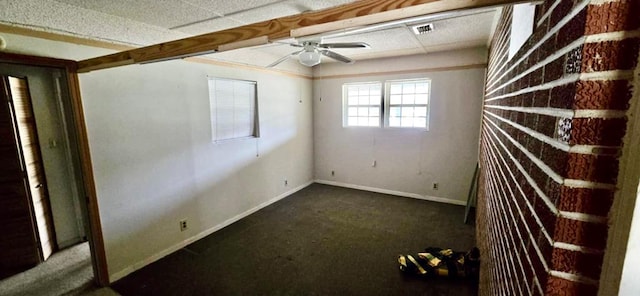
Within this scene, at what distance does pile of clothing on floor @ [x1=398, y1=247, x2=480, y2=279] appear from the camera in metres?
2.43

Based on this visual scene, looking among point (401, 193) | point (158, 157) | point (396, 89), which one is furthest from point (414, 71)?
point (158, 157)

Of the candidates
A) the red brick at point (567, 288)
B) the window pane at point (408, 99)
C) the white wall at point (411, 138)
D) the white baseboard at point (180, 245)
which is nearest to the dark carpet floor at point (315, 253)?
the white baseboard at point (180, 245)

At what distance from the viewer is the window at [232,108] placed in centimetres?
341

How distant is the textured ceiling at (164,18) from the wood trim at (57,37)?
34mm

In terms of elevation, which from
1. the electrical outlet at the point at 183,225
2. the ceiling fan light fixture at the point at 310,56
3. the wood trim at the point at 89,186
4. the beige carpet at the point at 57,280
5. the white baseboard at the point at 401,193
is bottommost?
the beige carpet at the point at 57,280

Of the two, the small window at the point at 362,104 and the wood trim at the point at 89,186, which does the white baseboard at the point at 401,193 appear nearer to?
the small window at the point at 362,104

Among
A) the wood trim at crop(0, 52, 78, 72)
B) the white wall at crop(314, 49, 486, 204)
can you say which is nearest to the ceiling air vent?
the white wall at crop(314, 49, 486, 204)

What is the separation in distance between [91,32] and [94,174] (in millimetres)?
1238

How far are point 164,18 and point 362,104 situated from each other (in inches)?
136

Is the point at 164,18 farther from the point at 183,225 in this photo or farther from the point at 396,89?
the point at 396,89

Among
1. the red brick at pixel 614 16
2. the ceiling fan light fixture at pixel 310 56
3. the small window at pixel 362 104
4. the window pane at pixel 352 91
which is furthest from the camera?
the window pane at pixel 352 91

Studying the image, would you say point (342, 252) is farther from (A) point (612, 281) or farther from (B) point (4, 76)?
(B) point (4, 76)

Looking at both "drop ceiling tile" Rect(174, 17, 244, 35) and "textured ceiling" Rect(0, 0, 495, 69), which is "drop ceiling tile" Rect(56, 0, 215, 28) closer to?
"textured ceiling" Rect(0, 0, 495, 69)

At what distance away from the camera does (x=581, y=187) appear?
51 centimetres
